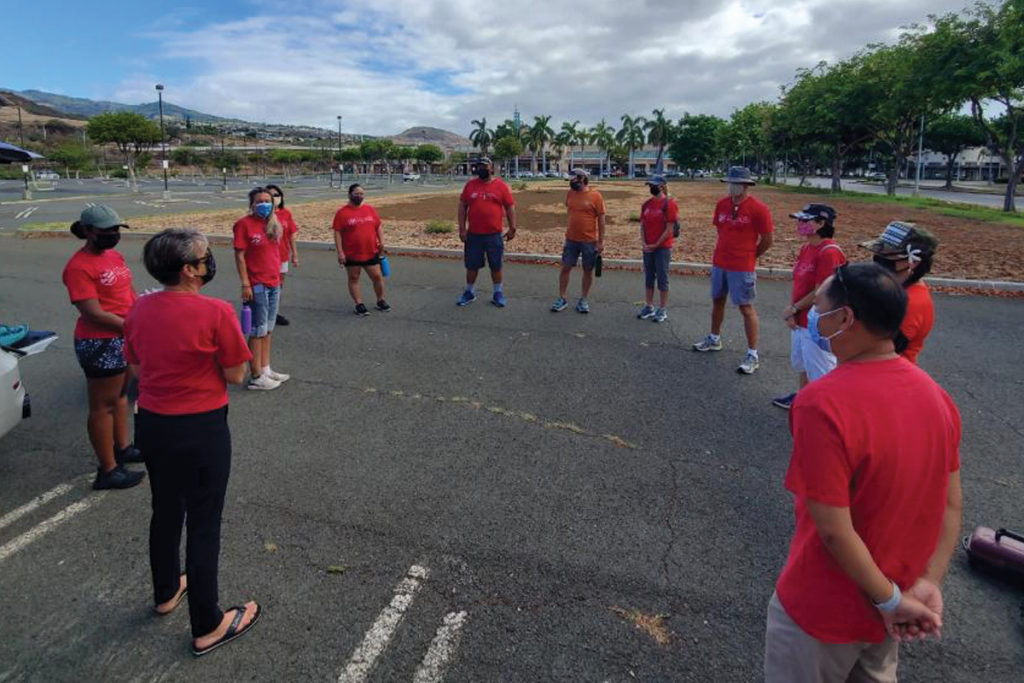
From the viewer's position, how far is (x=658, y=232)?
7504 mm

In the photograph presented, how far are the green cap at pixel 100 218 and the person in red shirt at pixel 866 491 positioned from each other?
383cm

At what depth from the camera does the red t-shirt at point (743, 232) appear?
19.4ft

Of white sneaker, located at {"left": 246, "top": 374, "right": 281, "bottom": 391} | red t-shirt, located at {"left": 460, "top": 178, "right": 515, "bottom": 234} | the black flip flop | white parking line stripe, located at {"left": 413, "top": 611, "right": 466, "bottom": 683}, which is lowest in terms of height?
white parking line stripe, located at {"left": 413, "top": 611, "right": 466, "bottom": 683}

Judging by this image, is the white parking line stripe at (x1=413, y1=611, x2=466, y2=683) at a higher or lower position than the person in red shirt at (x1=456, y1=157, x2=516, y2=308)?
lower

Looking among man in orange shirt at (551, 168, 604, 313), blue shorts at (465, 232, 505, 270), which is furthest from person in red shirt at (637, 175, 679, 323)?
blue shorts at (465, 232, 505, 270)

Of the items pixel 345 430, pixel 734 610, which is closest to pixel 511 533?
pixel 734 610

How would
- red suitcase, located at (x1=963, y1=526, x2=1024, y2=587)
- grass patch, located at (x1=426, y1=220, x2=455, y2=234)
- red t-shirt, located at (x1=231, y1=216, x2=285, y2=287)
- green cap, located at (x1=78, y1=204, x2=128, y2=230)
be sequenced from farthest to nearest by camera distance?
grass patch, located at (x1=426, y1=220, x2=455, y2=234) → red t-shirt, located at (x1=231, y1=216, x2=285, y2=287) → green cap, located at (x1=78, y1=204, x2=128, y2=230) → red suitcase, located at (x1=963, y1=526, x2=1024, y2=587)

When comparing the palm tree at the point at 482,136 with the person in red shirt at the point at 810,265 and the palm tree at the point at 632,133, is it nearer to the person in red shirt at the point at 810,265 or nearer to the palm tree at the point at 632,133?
the palm tree at the point at 632,133

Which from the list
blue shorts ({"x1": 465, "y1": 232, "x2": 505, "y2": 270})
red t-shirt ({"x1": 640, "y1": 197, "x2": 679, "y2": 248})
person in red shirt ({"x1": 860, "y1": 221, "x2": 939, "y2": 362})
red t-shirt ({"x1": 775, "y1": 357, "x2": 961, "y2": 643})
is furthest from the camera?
blue shorts ({"x1": 465, "y1": 232, "x2": 505, "y2": 270})

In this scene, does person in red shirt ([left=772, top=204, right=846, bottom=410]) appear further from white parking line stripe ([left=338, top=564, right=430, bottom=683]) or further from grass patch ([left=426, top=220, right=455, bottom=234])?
grass patch ([left=426, top=220, right=455, bottom=234])

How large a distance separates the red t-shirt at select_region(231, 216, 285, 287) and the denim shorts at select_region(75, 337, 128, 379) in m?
2.02

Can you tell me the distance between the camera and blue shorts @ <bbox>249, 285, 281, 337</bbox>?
554cm

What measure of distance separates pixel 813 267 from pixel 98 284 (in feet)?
16.1

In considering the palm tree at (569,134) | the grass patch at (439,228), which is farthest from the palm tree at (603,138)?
the grass patch at (439,228)
